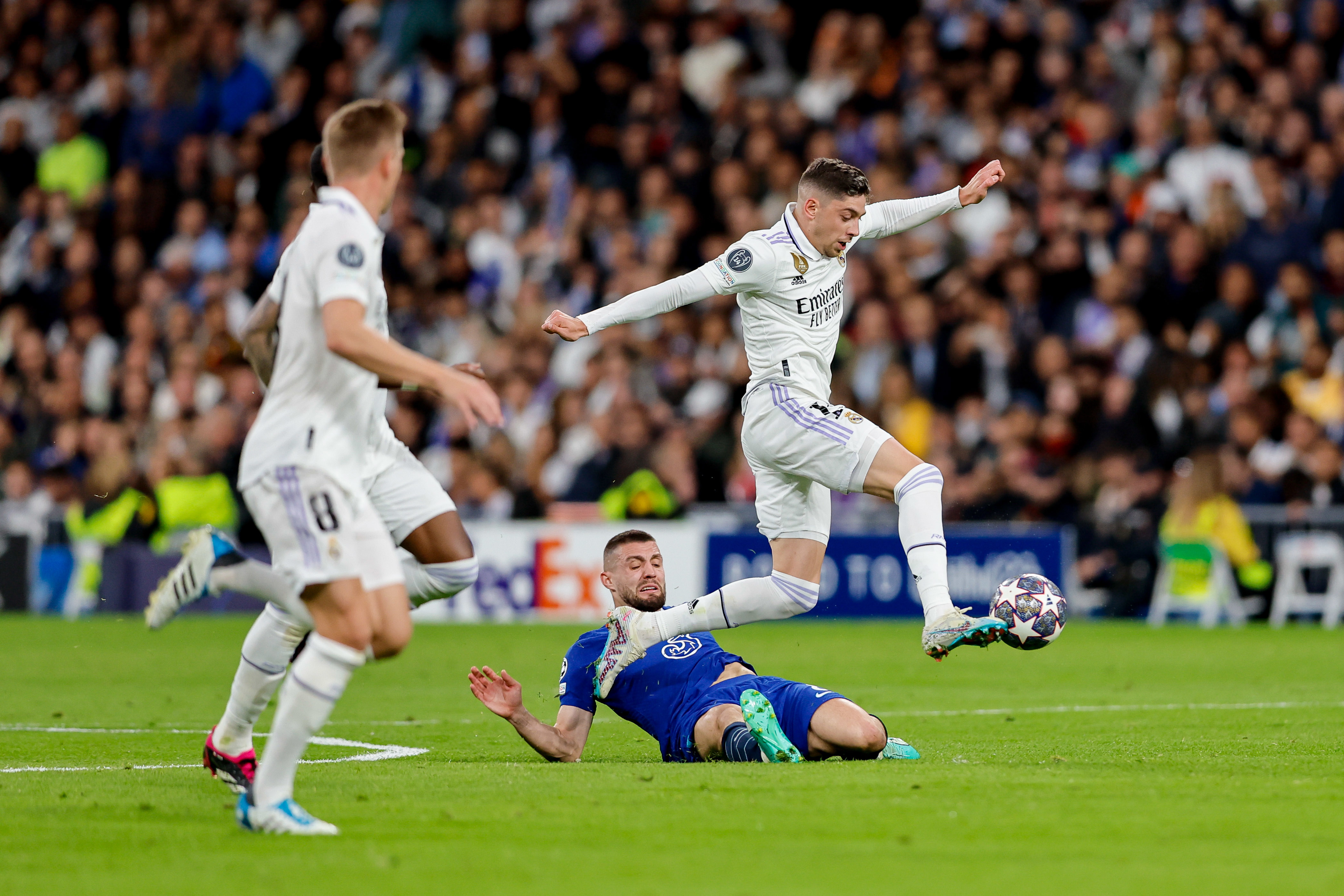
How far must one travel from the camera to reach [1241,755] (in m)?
7.71

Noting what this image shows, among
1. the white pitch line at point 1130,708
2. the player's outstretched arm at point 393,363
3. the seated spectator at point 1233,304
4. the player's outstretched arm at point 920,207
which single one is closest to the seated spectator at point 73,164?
the seated spectator at point 1233,304

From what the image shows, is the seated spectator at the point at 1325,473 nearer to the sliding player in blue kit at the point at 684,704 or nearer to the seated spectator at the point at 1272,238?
the seated spectator at the point at 1272,238

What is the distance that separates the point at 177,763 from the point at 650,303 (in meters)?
2.91

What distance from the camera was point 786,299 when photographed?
8.39 m

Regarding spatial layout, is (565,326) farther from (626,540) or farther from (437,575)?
(437,575)

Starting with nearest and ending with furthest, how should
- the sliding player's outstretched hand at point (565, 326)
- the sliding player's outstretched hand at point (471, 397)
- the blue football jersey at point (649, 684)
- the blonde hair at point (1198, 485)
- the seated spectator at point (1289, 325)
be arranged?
the sliding player's outstretched hand at point (471, 397), the sliding player's outstretched hand at point (565, 326), the blue football jersey at point (649, 684), the blonde hair at point (1198, 485), the seated spectator at point (1289, 325)

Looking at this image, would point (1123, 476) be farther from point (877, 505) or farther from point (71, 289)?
point (71, 289)

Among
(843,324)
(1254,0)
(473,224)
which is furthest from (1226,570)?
(473,224)

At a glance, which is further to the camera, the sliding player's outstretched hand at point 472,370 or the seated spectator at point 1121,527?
the seated spectator at point 1121,527

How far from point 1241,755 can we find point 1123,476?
33.1 ft

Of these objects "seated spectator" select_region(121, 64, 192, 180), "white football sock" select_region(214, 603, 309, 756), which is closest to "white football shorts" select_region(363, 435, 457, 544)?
"white football sock" select_region(214, 603, 309, 756)

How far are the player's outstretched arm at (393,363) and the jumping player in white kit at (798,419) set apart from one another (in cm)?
224

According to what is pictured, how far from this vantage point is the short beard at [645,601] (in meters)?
8.03

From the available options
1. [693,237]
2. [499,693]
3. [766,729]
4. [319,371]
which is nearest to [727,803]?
[766,729]
